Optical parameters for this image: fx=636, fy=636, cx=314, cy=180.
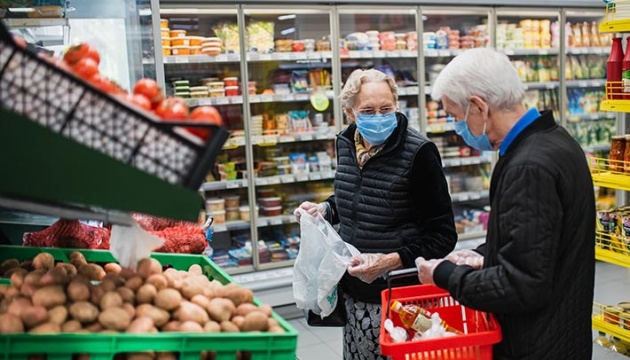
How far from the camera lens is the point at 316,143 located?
5.62 meters

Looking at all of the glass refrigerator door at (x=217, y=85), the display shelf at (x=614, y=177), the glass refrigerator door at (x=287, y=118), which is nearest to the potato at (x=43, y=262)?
the display shelf at (x=614, y=177)

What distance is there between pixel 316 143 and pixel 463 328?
3667mm

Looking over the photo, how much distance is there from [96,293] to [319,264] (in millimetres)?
1332

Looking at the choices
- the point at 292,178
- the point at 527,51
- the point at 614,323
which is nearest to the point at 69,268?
the point at 614,323

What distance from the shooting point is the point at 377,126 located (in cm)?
243

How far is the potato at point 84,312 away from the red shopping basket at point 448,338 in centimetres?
78

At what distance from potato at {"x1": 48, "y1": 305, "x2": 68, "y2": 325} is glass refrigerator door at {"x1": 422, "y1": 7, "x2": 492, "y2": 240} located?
4835mm

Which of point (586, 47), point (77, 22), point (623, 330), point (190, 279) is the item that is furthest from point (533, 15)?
point (190, 279)

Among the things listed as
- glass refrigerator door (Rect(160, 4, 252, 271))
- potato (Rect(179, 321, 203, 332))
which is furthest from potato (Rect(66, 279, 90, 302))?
glass refrigerator door (Rect(160, 4, 252, 271))

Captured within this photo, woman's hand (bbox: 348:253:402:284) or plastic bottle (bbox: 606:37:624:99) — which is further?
plastic bottle (bbox: 606:37:624:99)

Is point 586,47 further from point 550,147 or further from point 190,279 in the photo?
point 190,279

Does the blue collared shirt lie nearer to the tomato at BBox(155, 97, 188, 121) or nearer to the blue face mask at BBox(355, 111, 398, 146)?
the blue face mask at BBox(355, 111, 398, 146)

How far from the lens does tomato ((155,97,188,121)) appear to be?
3.91 ft

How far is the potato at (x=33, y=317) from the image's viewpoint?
3.93 ft
